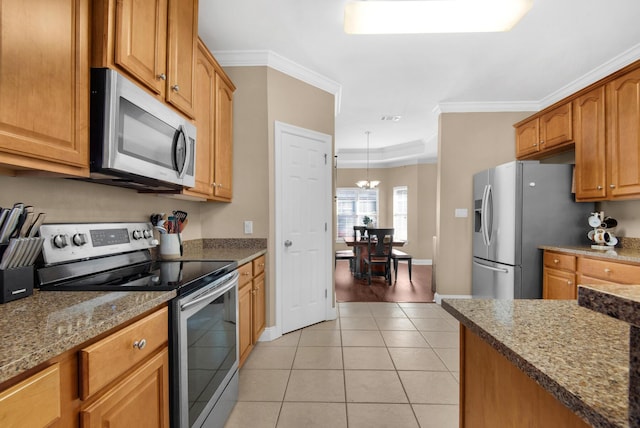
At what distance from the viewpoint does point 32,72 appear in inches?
36.8

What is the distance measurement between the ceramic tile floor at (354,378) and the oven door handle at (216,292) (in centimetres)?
77

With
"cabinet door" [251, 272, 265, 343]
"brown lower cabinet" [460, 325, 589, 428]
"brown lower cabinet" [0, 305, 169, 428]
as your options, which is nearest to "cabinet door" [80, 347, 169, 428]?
"brown lower cabinet" [0, 305, 169, 428]

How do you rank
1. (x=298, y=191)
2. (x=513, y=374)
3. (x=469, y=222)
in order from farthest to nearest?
(x=469, y=222) < (x=298, y=191) < (x=513, y=374)

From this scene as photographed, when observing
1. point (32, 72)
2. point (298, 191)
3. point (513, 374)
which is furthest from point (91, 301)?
point (298, 191)

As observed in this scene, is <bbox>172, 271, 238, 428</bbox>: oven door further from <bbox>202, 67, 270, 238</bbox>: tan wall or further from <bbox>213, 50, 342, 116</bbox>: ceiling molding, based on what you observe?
<bbox>213, 50, 342, 116</bbox>: ceiling molding

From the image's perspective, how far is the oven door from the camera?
1198mm

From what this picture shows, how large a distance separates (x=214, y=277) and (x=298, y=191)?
1.66 m

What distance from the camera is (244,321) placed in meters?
2.23

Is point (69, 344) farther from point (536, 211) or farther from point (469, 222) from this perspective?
point (469, 222)

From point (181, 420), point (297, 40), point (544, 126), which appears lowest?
point (181, 420)

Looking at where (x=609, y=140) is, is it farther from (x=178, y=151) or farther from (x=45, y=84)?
(x=45, y=84)

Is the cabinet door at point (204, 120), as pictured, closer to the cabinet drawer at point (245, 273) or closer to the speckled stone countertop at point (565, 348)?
the cabinet drawer at point (245, 273)

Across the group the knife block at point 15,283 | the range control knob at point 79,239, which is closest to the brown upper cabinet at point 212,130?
the range control knob at point 79,239

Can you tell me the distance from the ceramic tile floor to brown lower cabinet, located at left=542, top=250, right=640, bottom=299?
1.02 metres
